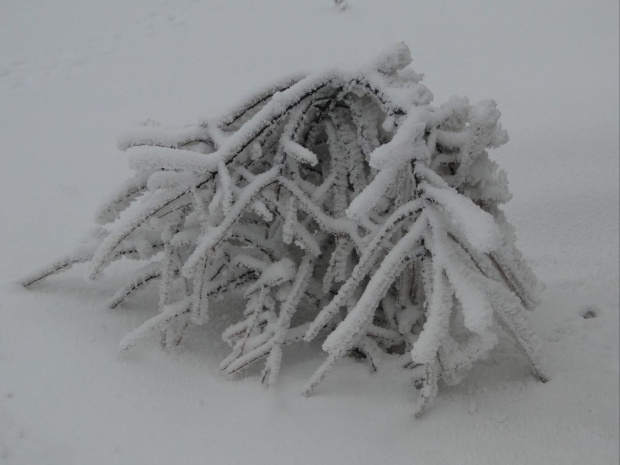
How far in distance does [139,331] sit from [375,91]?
136 centimetres

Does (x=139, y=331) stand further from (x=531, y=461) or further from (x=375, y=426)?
(x=531, y=461)

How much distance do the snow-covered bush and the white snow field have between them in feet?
0.47

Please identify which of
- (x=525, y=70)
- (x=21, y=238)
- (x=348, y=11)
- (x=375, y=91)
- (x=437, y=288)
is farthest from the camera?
(x=348, y=11)

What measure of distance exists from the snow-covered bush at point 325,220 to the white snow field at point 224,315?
0.14m

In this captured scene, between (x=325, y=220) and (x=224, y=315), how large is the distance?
0.76 metres

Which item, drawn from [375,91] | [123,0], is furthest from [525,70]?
[123,0]

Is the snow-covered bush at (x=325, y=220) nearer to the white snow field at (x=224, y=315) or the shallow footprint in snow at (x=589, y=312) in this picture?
the white snow field at (x=224, y=315)

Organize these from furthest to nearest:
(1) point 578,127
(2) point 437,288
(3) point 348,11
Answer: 1. (3) point 348,11
2. (1) point 578,127
3. (2) point 437,288

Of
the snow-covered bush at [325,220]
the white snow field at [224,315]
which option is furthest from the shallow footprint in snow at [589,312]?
the snow-covered bush at [325,220]

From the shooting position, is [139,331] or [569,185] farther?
[569,185]

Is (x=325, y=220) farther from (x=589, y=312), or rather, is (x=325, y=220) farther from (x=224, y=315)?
(x=589, y=312)

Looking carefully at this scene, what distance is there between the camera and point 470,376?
2521 millimetres

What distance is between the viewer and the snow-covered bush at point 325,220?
2.15 meters

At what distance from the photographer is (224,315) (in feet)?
9.48
